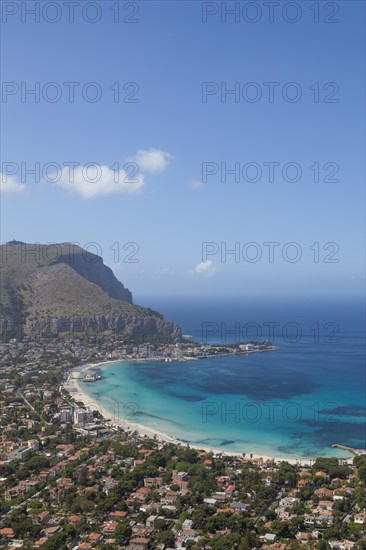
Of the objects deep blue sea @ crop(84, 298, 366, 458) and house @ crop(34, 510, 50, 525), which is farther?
deep blue sea @ crop(84, 298, 366, 458)

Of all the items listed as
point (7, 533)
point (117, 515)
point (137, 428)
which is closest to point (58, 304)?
point (137, 428)

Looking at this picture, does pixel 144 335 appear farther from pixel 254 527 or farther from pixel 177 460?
pixel 254 527

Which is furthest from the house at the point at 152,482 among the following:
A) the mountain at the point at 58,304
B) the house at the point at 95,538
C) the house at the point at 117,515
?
the mountain at the point at 58,304

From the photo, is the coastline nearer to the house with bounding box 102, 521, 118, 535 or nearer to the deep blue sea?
the deep blue sea

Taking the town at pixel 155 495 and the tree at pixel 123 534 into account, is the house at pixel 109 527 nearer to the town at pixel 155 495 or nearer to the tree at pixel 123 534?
the town at pixel 155 495

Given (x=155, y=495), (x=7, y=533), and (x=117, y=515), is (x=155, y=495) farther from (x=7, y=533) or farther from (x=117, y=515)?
(x=7, y=533)

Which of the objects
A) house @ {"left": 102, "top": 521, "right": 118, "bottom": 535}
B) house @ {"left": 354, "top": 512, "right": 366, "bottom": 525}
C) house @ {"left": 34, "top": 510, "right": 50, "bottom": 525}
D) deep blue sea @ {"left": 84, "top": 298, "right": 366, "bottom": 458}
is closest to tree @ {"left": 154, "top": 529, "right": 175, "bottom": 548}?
house @ {"left": 102, "top": 521, "right": 118, "bottom": 535}

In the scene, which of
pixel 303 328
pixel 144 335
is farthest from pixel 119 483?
pixel 303 328
